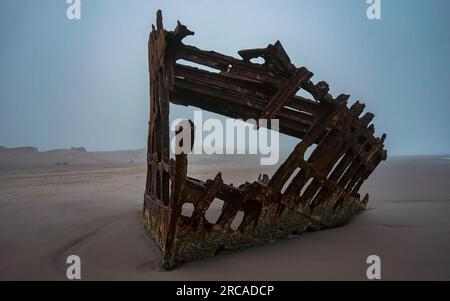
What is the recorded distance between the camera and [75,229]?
6.56 meters

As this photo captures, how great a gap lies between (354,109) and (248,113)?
1843mm

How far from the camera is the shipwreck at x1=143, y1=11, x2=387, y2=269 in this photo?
13.9ft

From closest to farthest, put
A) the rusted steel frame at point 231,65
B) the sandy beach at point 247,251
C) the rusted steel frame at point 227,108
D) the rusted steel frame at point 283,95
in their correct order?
the sandy beach at point 247,251, the rusted steel frame at point 231,65, the rusted steel frame at point 283,95, the rusted steel frame at point 227,108

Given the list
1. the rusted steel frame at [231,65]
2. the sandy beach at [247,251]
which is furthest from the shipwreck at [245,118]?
the sandy beach at [247,251]

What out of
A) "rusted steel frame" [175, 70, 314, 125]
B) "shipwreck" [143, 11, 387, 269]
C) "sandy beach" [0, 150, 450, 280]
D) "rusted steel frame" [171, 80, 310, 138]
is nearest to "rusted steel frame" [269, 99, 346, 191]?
"shipwreck" [143, 11, 387, 269]

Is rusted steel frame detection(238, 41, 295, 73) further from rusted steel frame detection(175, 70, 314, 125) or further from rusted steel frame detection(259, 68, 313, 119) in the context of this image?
rusted steel frame detection(175, 70, 314, 125)

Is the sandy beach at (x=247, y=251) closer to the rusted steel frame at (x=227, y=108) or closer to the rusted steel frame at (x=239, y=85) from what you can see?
the rusted steel frame at (x=227, y=108)

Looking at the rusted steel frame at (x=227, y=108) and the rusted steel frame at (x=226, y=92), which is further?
the rusted steel frame at (x=227, y=108)

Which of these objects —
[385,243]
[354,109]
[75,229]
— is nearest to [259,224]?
[385,243]

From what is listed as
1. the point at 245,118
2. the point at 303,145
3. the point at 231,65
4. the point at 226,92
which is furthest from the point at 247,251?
the point at 231,65

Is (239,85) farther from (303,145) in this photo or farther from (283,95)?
(303,145)

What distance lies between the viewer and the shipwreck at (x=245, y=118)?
4246 mm
